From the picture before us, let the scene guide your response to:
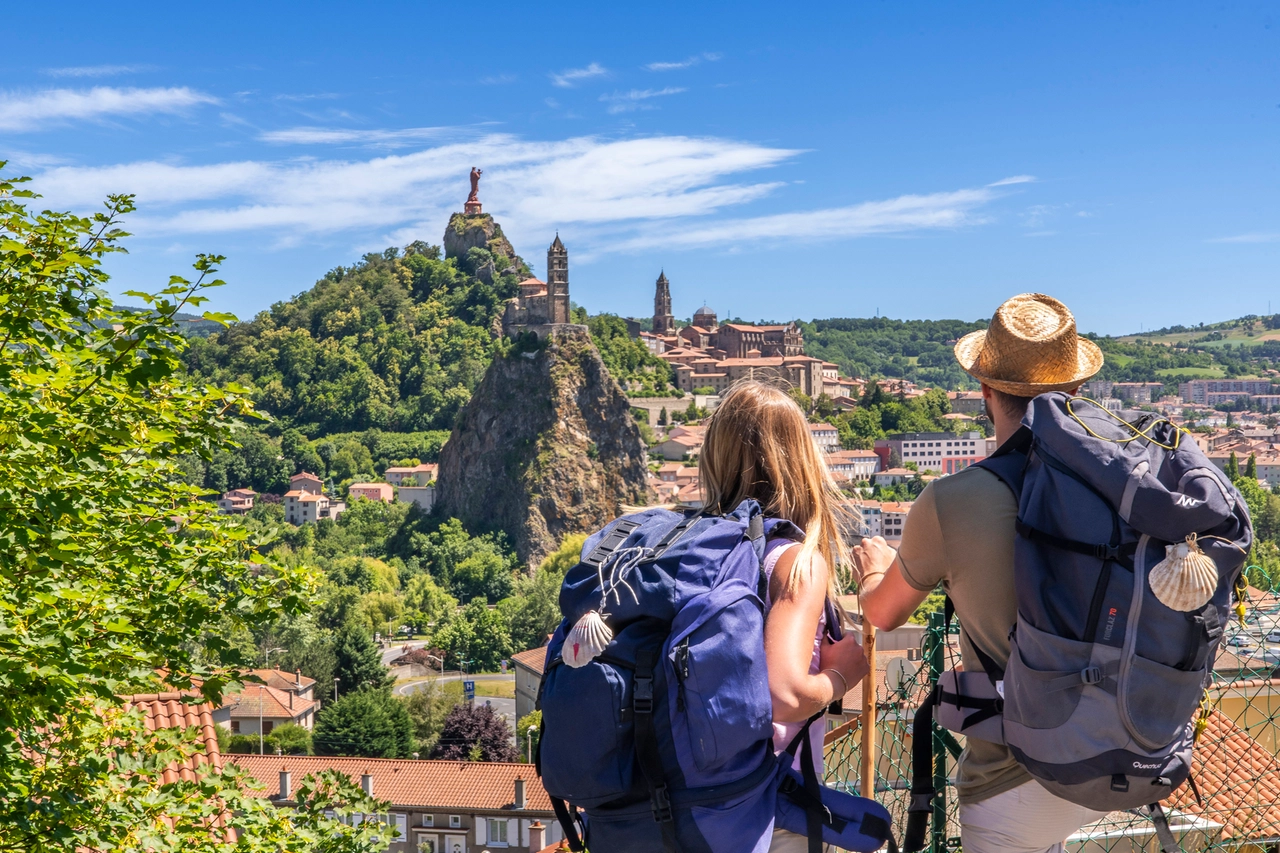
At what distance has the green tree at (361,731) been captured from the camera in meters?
29.6

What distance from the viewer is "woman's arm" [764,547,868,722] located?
1878 mm

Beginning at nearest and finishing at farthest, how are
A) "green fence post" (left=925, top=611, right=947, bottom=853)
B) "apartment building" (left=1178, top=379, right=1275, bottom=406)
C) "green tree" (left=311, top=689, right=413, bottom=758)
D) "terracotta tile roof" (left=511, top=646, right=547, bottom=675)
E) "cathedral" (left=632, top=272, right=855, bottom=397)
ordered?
1. "green fence post" (left=925, top=611, right=947, bottom=853)
2. "green tree" (left=311, top=689, right=413, bottom=758)
3. "terracotta tile roof" (left=511, top=646, right=547, bottom=675)
4. "cathedral" (left=632, top=272, right=855, bottom=397)
5. "apartment building" (left=1178, top=379, right=1275, bottom=406)

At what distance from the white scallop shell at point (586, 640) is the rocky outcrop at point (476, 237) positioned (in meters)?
88.1

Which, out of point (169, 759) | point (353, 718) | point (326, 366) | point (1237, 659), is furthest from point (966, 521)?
point (326, 366)

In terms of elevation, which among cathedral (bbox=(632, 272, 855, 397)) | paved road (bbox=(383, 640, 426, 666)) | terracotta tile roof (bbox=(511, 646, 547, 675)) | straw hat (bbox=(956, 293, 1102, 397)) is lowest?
paved road (bbox=(383, 640, 426, 666))

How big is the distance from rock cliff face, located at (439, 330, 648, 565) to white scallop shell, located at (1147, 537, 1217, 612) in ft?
190

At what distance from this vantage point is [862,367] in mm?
145125

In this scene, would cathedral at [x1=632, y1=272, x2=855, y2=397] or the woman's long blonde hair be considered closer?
the woman's long blonde hair

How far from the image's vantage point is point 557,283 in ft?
220

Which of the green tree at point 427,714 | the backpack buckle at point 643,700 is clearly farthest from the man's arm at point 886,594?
the green tree at point 427,714

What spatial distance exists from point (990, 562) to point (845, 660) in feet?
1.03

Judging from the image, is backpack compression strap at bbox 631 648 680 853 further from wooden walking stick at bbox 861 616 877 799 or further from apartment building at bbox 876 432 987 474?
apartment building at bbox 876 432 987 474

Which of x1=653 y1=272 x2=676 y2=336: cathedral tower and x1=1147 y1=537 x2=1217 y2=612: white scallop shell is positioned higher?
x1=653 y1=272 x2=676 y2=336: cathedral tower

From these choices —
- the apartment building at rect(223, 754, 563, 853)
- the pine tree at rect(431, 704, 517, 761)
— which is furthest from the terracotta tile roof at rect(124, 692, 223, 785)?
the pine tree at rect(431, 704, 517, 761)
